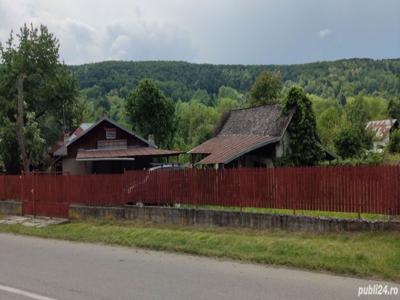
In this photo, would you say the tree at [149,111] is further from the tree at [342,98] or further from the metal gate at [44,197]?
the tree at [342,98]

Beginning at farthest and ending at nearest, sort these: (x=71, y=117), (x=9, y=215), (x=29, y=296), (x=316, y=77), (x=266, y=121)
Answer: (x=316, y=77)
(x=71, y=117)
(x=266, y=121)
(x=9, y=215)
(x=29, y=296)

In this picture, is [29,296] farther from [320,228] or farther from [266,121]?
[266,121]

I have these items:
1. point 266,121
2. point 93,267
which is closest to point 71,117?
point 266,121

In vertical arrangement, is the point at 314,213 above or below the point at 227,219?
above

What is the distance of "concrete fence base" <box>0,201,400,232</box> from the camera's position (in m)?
12.5

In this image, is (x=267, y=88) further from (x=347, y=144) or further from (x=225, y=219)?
(x=225, y=219)

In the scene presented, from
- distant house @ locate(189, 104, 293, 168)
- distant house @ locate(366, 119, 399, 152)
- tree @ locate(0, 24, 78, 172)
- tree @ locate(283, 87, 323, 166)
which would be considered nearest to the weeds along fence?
distant house @ locate(189, 104, 293, 168)

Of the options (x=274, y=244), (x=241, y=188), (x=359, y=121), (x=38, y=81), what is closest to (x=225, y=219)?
(x=241, y=188)

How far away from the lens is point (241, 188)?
16.2 metres

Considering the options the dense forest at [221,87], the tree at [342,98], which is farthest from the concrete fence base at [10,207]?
the tree at [342,98]

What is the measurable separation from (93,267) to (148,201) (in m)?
8.31

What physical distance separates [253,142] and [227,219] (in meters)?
17.7

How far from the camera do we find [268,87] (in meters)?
59.1

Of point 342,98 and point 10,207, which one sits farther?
point 342,98
